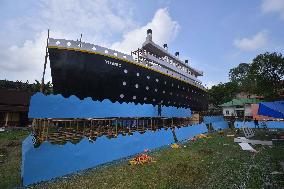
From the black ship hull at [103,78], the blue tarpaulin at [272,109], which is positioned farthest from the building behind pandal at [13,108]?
the blue tarpaulin at [272,109]

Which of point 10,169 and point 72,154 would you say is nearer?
point 72,154

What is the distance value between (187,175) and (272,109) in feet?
42.6

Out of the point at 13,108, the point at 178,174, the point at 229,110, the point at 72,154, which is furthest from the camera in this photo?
the point at 229,110

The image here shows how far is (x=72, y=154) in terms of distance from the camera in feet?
30.8

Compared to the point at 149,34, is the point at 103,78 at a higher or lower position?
lower

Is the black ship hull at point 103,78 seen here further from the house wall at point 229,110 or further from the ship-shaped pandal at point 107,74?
the house wall at point 229,110

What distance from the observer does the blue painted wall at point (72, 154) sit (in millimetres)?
7957

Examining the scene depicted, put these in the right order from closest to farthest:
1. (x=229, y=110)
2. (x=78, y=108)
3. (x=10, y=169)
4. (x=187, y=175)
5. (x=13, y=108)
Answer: (x=187, y=175) → (x=10, y=169) → (x=78, y=108) → (x=13, y=108) → (x=229, y=110)

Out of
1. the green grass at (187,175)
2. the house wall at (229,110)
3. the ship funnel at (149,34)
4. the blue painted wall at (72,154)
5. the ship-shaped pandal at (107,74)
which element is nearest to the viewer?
the green grass at (187,175)

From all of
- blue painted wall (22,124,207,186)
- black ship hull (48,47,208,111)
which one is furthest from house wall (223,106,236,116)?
blue painted wall (22,124,207,186)

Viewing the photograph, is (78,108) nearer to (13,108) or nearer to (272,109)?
(272,109)

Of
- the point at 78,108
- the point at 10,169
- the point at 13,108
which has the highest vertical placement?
the point at 13,108

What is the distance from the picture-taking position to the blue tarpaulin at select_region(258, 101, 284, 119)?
691 inches

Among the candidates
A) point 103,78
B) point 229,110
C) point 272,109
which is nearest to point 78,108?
point 103,78
